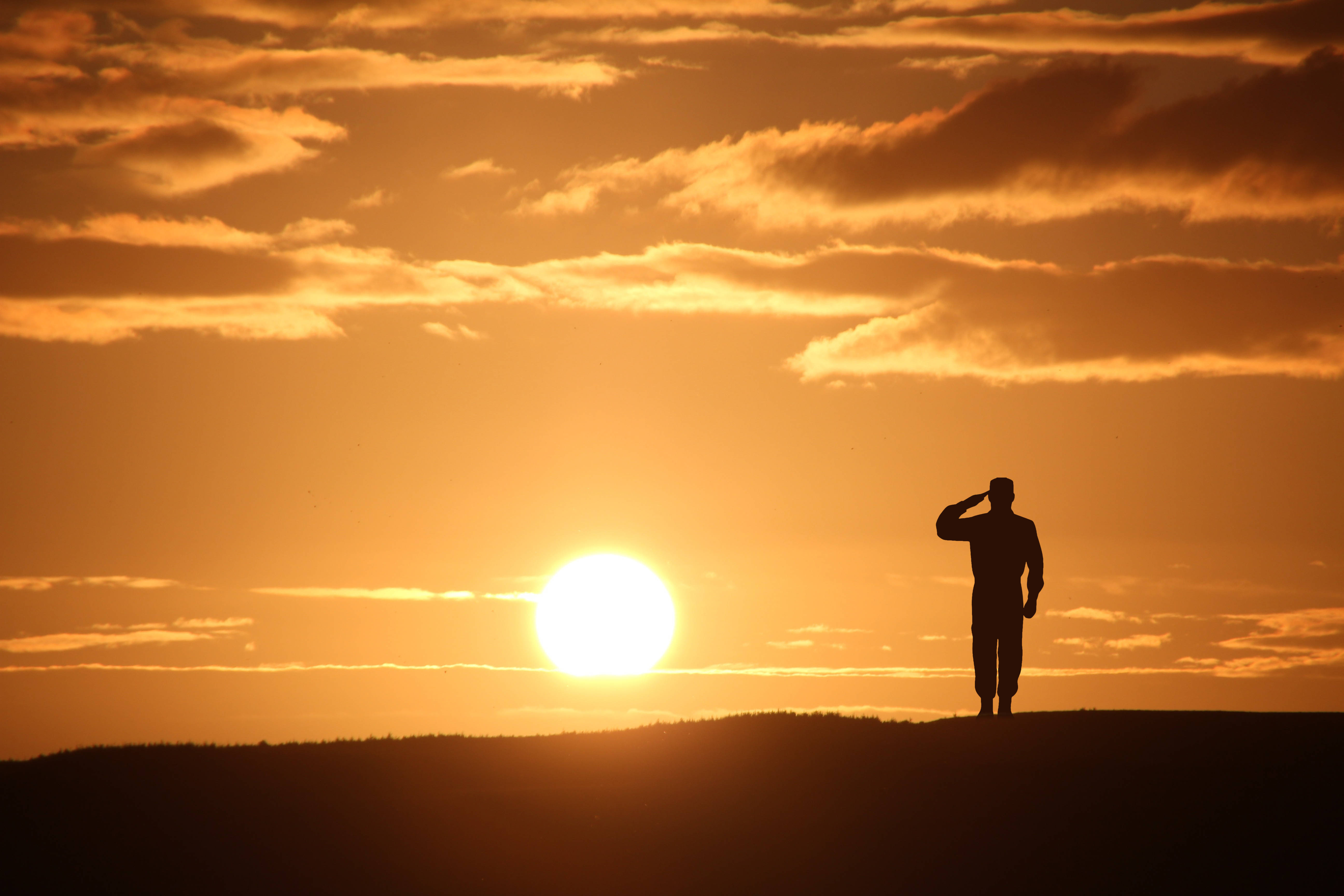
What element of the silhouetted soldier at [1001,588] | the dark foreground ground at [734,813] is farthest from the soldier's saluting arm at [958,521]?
the dark foreground ground at [734,813]

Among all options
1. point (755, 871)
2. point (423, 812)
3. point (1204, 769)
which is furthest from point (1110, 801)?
point (423, 812)

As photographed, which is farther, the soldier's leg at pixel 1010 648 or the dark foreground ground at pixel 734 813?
the soldier's leg at pixel 1010 648

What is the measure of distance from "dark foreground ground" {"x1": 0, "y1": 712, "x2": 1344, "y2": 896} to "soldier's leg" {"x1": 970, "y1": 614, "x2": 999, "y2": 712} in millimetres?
850

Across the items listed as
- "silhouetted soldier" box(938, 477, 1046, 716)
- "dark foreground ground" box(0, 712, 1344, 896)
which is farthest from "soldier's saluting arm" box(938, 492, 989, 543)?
"dark foreground ground" box(0, 712, 1344, 896)

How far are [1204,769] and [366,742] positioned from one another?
1425 cm

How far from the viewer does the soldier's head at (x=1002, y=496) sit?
78.1ft

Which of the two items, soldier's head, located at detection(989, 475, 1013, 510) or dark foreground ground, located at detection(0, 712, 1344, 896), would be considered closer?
dark foreground ground, located at detection(0, 712, 1344, 896)

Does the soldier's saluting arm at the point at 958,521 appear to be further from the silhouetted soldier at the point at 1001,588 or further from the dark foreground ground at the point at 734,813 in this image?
the dark foreground ground at the point at 734,813

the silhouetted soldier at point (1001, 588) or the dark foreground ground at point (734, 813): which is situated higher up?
the silhouetted soldier at point (1001, 588)

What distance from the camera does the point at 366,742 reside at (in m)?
24.8

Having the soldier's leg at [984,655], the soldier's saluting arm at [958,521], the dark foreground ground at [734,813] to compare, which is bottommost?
the dark foreground ground at [734,813]

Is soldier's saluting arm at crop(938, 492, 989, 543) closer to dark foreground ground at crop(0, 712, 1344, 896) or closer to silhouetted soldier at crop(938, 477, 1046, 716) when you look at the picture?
silhouetted soldier at crop(938, 477, 1046, 716)

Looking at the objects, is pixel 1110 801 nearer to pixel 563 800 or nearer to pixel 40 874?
pixel 563 800

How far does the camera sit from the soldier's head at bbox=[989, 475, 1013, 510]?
937 inches
